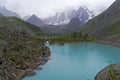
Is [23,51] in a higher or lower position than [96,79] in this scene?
higher

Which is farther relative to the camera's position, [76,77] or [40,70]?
[40,70]

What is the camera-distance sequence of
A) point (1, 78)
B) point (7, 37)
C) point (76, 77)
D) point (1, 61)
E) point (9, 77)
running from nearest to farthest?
point (1, 78), point (9, 77), point (1, 61), point (76, 77), point (7, 37)

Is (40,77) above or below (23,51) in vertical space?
below

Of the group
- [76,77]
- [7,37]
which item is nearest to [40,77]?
[76,77]

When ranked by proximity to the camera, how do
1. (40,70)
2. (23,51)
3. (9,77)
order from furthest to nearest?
(23,51) → (40,70) → (9,77)

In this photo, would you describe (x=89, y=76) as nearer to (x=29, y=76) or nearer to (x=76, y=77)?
(x=76, y=77)

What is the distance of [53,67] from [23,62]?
11.8m

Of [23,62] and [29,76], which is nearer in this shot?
[29,76]

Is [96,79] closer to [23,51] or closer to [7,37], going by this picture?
[23,51]

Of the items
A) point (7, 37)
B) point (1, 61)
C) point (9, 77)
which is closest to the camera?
point (9, 77)

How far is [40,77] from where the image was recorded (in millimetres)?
72562

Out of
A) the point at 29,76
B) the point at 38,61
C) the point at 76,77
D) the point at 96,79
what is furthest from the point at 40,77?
the point at 38,61

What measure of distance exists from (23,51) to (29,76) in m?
25.8

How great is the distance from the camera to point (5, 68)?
64.4 metres
